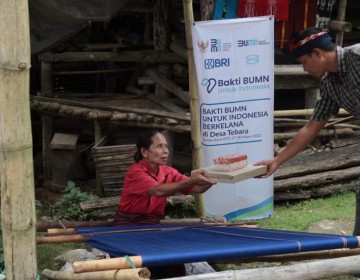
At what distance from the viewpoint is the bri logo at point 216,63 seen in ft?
19.6

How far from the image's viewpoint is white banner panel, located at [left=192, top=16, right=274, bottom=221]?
5965 mm

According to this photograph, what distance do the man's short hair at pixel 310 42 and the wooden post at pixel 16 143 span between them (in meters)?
1.70

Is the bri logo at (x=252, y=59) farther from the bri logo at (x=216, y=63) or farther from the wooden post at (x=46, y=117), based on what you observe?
the wooden post at (x=46, y=117)

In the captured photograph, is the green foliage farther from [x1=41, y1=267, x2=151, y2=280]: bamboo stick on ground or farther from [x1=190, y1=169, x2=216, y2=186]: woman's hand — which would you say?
[x1=41, y1=267, x2=151, y2=280]: bamboo stick on ground

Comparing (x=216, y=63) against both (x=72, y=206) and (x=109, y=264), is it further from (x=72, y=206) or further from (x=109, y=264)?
(x=109, y=264)

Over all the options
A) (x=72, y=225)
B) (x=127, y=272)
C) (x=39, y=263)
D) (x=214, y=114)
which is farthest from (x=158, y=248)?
(x=214, y=114)

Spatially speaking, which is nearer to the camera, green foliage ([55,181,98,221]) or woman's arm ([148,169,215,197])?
woman's arm ([148,169,215,197])

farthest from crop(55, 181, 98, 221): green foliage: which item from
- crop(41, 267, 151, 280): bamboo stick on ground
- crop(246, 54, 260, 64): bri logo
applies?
crop(41, 267, 151, 280): bamboo stick on ground

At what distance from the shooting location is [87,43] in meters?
9.55

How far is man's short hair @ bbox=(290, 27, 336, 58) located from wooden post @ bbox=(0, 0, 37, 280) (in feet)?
5.59

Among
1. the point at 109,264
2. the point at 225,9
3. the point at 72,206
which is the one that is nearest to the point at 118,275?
the point at 109,264

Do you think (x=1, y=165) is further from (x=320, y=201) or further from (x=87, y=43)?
(x=87, y=43)

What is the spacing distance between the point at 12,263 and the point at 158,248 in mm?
741

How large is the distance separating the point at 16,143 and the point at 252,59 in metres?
3.59
